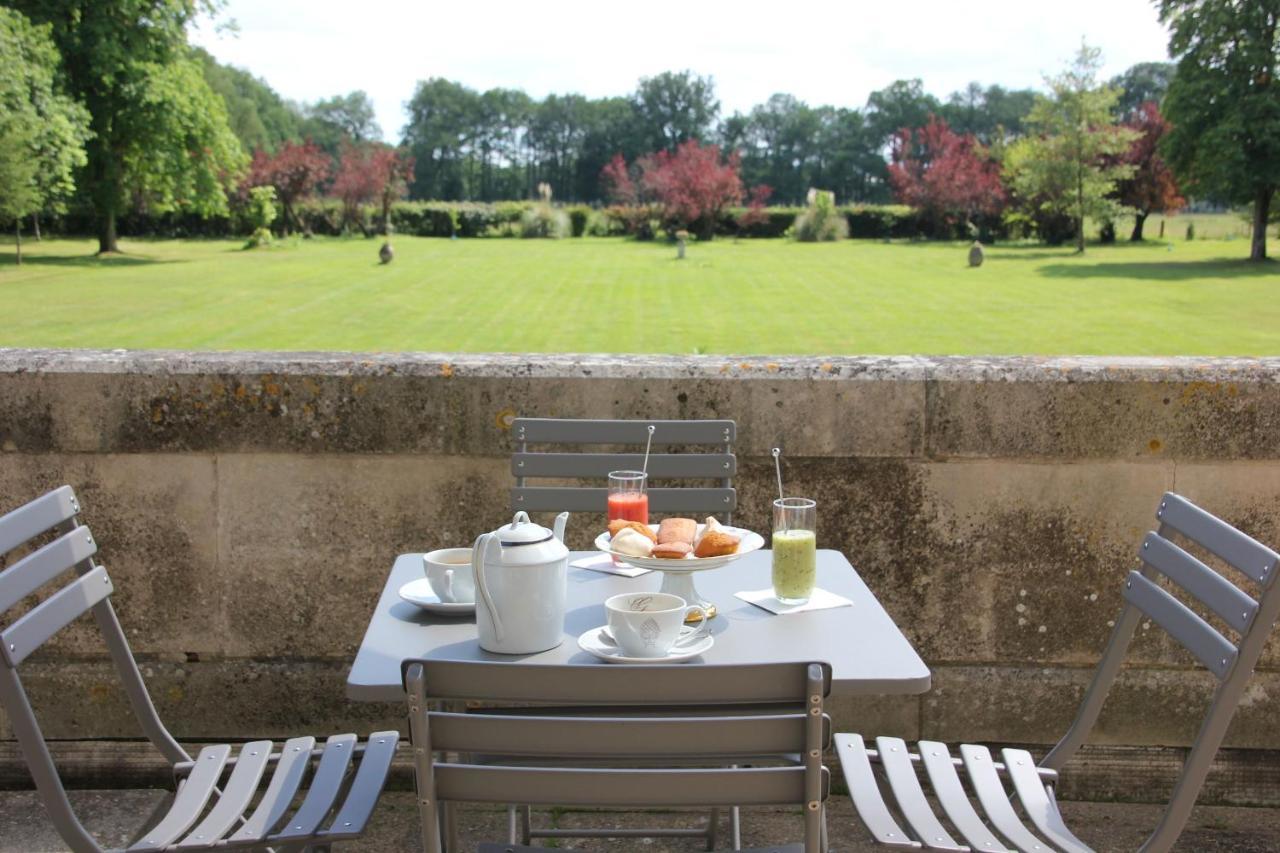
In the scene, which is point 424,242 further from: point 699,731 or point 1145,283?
point 699,731

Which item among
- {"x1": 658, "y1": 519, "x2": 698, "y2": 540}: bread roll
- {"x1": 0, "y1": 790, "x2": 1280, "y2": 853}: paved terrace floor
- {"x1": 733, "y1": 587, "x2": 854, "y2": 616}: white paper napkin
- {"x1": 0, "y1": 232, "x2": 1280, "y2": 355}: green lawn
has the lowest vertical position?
{"x1": 0, "y1": 232, "x2": 1280, "y2": 355}: green lawn

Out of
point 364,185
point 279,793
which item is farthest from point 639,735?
point 364,185

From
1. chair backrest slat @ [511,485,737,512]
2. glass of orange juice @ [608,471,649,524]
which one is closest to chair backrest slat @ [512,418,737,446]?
chair backrest slat @ [511,485,737,512]

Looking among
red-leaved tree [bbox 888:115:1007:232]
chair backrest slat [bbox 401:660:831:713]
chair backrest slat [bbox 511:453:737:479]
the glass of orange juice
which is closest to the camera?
chair backrest slat [bbox 401:660:831:713]

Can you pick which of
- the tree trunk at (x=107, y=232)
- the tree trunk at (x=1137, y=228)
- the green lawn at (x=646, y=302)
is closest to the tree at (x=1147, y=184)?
the tree trunk at (x=1137, y=228)

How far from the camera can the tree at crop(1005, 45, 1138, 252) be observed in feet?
143

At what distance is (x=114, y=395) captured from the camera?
10.8ft

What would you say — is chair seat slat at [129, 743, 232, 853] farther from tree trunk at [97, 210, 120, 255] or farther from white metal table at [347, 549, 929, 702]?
tree trunk at [97, 210, 120, 255]

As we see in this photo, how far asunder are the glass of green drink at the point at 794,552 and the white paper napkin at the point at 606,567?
310 mm

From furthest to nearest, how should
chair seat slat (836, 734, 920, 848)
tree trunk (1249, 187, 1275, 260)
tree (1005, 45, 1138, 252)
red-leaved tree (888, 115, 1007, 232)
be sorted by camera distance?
red-leaved tree (888, 115, 1007, 232), tree (1005, 45, 1138, 252), tree trunk (1249, 187, 1275, 260), chair seat slat (836, 734, 920, 848)

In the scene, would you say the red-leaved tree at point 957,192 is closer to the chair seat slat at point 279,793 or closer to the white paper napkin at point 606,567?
the white paper napkin at point 606,567

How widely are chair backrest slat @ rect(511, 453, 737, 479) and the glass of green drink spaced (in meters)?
0.66

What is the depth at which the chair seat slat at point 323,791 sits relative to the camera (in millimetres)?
2039

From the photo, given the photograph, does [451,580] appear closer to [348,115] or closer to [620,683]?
[620,683]
